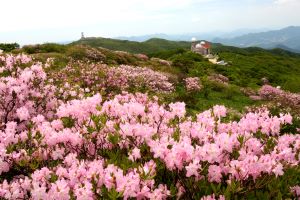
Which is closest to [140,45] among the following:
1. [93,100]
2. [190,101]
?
[190,101]

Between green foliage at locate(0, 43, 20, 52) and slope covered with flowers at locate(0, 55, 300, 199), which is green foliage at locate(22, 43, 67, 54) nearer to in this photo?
green foliage at locate(0, 43, 20, 52)

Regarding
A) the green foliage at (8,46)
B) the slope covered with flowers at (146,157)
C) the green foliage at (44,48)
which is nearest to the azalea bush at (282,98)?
the green foliage at (44,48)

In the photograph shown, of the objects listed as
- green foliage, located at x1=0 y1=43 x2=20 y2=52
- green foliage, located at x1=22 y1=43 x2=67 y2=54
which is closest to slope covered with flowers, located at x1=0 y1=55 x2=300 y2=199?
green foliage, located at x1=22 y1=43 x2=67 y2=54

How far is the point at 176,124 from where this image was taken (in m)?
6.07

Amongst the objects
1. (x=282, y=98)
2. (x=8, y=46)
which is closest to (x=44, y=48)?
(x=8, y=46)

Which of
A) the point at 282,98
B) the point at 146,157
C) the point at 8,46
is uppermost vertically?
the point at 146,157

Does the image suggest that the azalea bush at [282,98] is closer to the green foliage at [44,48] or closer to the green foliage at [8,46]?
the green foliage at [44,48]

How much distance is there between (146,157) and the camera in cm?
461

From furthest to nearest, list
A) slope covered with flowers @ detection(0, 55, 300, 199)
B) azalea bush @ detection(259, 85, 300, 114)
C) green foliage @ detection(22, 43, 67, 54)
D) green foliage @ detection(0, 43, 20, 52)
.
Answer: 1. green foliage @ detection(0, 43, 20, 52)
2. green foliage @ detection(22, 43, 67, 54)
3. azalea bush @ detection(259, 85, 300, 114)
4. slope covered with flowers @ detection(0, 55, 300, 199)

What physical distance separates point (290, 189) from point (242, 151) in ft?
2.12

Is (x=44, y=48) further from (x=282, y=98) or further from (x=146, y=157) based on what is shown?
(x=146, y=157)

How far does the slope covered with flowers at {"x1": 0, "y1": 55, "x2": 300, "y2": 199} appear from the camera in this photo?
387 cm

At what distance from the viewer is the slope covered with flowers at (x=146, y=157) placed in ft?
12.7

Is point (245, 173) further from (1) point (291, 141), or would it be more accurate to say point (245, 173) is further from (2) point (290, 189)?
(1) point (291, 141)
